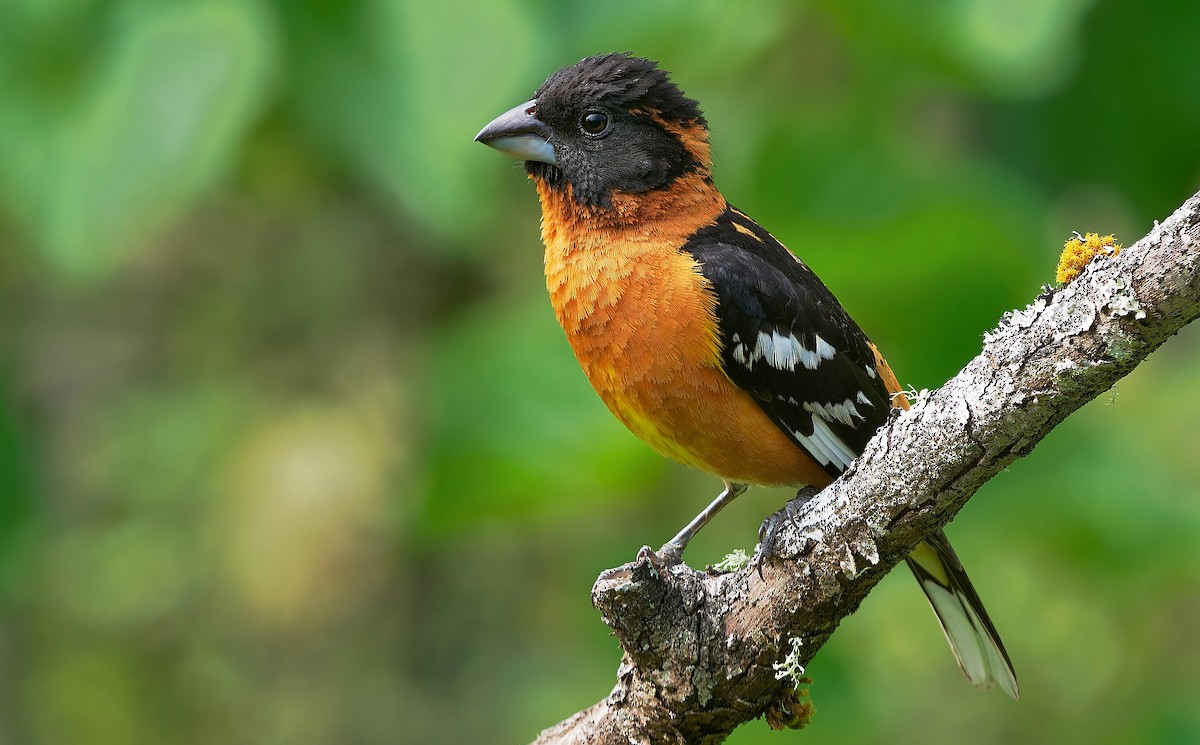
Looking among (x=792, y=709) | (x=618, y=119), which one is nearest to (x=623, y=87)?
(x=618, y=119)

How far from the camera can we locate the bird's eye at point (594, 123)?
4277mm

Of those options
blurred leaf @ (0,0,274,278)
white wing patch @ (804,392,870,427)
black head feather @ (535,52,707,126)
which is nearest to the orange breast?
white wing patch @ (804,392,870,427)

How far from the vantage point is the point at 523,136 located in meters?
4.29

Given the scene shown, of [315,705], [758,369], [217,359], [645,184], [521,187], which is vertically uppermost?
[217,359]

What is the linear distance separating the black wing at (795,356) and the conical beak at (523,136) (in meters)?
0.70

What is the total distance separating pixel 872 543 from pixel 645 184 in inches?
65.8

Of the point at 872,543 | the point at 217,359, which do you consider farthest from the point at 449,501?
the point at 217,359

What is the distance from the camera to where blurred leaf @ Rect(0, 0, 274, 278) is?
11.6ft

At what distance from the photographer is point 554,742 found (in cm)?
366

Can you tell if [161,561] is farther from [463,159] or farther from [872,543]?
[872,543]

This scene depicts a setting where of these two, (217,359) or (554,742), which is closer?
(554,742)

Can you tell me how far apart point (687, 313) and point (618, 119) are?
870mm

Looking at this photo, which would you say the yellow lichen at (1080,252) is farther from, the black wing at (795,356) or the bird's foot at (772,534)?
the black wing at (795,356)

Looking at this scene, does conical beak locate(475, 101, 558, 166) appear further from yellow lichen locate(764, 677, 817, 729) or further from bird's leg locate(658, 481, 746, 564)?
yellow lichen locate(764, 677, 817, 729)
